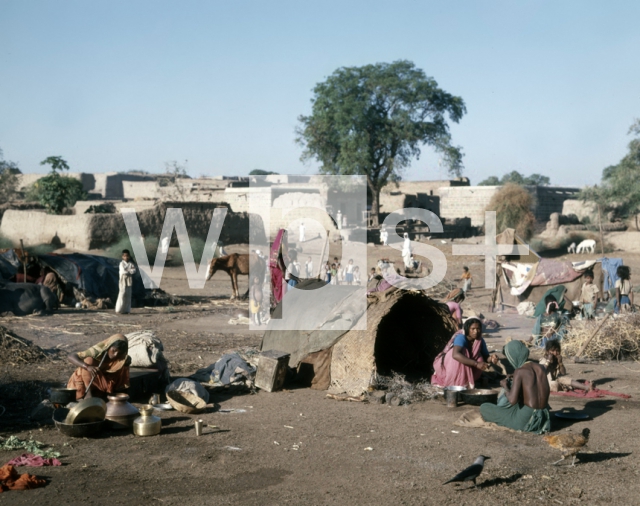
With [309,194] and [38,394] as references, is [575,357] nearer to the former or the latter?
[38,394]

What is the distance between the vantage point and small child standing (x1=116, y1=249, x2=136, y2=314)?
15.1 meters

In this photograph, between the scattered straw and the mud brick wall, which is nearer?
the scattered straw

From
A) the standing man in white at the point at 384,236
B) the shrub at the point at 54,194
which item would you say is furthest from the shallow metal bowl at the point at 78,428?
the standing man in white at the point at 384,236

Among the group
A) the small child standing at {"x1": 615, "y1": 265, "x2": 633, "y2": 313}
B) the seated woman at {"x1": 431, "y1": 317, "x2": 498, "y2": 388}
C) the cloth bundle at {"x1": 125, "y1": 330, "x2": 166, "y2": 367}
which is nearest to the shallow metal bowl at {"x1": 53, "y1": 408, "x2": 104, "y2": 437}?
the cloth bundle at {"x1": 125, "y1": 330, "x2": 166, "y2": 367}

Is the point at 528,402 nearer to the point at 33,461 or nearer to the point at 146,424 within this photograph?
the point at 146,424

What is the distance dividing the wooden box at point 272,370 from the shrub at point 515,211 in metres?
27.6

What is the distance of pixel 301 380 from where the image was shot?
912 centimetres

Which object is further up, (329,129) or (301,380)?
(329,129)

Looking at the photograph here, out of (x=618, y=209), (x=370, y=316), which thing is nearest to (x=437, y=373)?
(x=370, y=316)

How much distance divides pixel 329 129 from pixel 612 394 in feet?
A: 115

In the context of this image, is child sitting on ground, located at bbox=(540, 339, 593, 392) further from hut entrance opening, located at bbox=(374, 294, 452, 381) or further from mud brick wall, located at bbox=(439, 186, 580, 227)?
mud brick wall, located at bbox=(439, 186, 580, 227)

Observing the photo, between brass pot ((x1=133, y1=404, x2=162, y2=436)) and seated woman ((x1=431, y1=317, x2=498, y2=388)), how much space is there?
343 cm

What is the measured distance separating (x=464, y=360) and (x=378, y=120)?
34763mm

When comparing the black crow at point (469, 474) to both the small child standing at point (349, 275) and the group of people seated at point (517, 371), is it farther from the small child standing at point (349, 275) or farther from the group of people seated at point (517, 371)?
the small child standing at point (349, 275)
